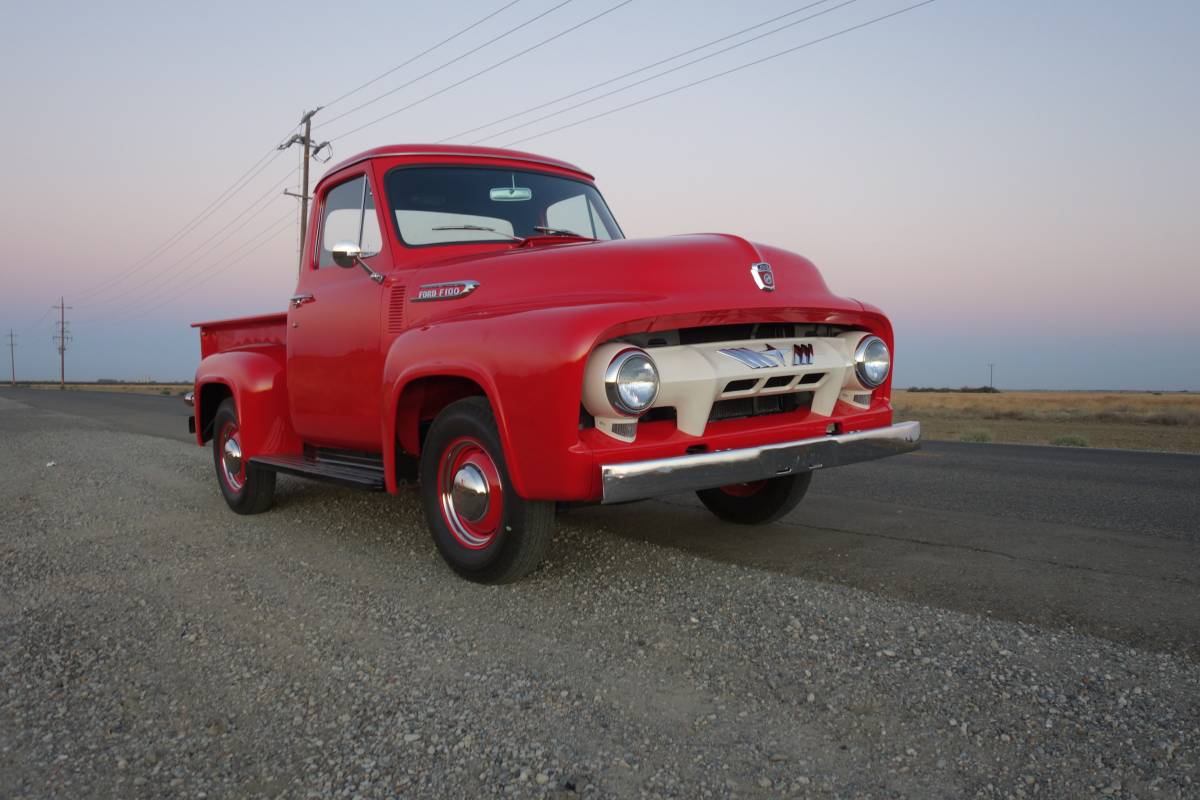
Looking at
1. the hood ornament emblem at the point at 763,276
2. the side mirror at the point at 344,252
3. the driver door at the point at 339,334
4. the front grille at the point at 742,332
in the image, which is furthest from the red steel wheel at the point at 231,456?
the hood ornament emblem at the point at 763,276

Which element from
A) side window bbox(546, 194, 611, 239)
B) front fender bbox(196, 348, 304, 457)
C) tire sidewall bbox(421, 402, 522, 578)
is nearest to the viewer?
tire sidewall bbox(421, 402, 522, 578)

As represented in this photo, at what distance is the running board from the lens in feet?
15.4

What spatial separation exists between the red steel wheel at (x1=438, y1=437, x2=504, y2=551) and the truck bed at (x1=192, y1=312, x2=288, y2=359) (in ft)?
7.86

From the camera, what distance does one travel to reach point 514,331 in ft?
12.1

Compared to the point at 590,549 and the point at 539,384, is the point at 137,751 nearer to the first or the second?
the point at 539,384

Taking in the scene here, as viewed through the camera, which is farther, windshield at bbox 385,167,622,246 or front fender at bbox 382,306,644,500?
windshield at bbox 385,167,622,246

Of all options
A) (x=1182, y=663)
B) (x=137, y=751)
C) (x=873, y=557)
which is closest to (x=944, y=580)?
(x=873, y=557)

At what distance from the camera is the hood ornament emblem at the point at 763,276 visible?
400 centimetres

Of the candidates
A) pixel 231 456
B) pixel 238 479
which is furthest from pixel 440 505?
pixel 231 456

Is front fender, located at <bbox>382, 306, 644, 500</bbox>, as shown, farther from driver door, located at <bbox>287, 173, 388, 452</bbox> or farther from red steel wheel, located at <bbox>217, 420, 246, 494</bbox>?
red steel wheel, located at <bbox>217, 420, 246, 494</bbox>

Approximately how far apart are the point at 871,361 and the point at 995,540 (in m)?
1.49

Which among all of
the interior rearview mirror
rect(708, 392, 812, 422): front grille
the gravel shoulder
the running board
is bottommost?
the gravel shoulder

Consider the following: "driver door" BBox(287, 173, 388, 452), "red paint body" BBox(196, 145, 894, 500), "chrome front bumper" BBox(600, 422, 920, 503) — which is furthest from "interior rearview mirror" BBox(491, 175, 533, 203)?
"chrome front bumper" BBox(600, 422, 920, 503)

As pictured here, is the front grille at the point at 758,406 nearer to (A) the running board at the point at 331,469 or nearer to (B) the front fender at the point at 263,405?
Answer: (A) the running board at the point at 331,469
